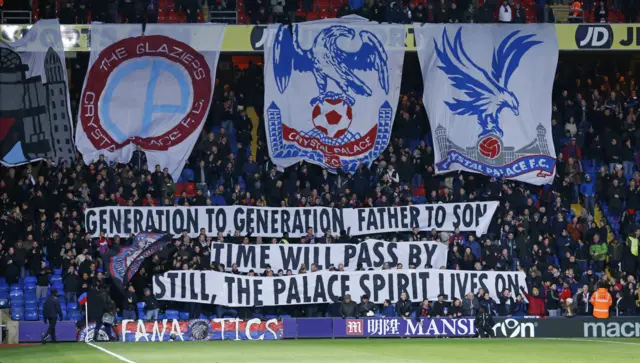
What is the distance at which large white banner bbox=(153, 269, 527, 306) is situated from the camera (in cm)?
3475

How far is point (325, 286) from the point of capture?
116 feet

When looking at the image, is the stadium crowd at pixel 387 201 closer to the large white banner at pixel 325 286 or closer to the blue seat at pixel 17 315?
the large white banner at pixel 325 286

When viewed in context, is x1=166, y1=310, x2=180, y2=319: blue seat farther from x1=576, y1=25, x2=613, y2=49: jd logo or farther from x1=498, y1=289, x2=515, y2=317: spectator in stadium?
x1=576, y1=25, x2=613, y2=49: jd logo

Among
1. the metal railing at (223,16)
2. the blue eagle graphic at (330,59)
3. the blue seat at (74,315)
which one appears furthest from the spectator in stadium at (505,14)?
the blue seat at (74,315)

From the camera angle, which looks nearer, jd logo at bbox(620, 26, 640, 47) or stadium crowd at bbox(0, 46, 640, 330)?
stadium crowd at bbox(0, 46, 640, 330)

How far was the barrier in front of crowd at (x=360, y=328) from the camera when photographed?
107 feet

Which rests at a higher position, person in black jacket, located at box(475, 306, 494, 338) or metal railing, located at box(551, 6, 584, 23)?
metal railing, located at box(551, 6, 584, 23)

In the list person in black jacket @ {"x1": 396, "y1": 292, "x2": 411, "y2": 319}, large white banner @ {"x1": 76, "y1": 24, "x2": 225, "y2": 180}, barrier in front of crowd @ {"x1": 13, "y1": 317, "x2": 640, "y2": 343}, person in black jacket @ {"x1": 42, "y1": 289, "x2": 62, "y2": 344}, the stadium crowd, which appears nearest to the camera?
person in black jacket @ {"x1": 42, "y1": 289, "x2": 62, "y2": 344}

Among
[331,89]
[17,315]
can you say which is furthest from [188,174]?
[17,315]

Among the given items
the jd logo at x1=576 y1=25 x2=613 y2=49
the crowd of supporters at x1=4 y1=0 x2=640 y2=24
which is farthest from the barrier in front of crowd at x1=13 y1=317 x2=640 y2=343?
the crowd of supporters at x1=4 y1=0 x2=640 y2=24

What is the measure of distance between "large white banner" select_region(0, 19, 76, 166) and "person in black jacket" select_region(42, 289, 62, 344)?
6.81m

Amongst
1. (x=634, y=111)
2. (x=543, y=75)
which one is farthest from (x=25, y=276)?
(x=634, y=111)

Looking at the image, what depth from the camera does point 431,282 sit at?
117ft

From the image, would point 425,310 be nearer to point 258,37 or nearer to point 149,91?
point 258,37
